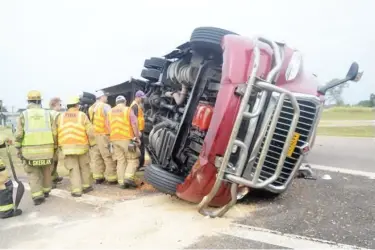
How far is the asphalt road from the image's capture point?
11.0 feet

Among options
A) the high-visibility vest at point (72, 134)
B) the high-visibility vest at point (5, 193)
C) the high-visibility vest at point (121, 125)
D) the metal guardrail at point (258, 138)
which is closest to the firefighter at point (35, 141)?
the high-visibility vest at point (72, 134)

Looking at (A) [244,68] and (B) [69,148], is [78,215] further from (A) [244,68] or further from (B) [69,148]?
(A) [244,68]

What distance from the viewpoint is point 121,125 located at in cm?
607

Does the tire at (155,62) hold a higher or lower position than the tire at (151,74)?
higher

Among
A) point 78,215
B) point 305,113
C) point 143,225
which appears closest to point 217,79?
point 305,113

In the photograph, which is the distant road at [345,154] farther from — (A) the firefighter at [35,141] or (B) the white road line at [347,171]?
(A) the firefighter at [35,141]

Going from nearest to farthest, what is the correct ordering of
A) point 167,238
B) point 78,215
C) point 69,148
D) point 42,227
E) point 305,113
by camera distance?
point 167,238 < point 305,113 < point 42,227 < point 78,215 < point 69,148

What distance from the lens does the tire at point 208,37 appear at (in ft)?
13.4

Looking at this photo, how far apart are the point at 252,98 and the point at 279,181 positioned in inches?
34.9

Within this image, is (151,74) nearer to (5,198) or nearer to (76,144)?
(76,144)

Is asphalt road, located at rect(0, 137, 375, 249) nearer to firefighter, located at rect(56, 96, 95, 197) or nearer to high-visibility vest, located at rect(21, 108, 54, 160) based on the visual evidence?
firefighter, located at rect(56, 96, 95, 197)

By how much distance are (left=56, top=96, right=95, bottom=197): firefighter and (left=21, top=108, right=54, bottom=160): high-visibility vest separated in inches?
9.2

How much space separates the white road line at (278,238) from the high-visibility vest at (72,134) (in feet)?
8.97

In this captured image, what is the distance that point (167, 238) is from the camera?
138 inches
